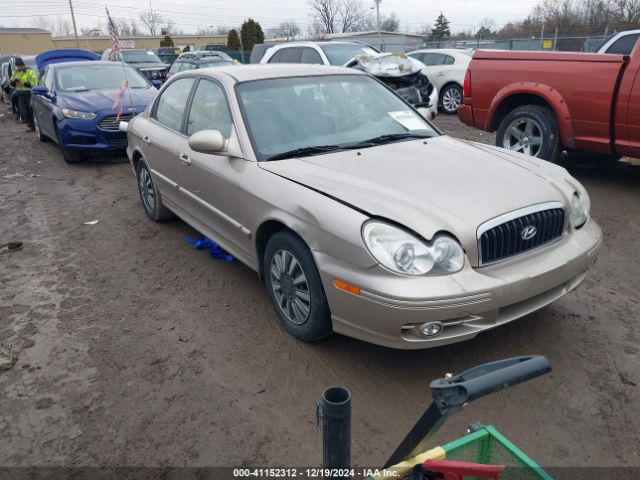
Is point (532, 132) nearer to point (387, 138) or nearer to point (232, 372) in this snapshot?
point (387, 138)

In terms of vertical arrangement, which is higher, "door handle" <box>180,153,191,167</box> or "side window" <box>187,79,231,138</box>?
"side window" <box>187,79,231,138</box>

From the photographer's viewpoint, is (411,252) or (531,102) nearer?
(411,252)

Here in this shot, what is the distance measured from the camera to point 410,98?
9797mm

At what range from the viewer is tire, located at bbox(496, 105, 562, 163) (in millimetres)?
6445

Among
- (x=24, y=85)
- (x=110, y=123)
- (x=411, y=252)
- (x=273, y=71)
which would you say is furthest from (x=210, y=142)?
(x=24, y=85)

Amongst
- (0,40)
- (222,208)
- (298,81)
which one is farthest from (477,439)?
(0,40)

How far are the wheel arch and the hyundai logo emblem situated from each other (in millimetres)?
3899

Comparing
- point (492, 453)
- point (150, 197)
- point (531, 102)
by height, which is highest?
point (531, 102)

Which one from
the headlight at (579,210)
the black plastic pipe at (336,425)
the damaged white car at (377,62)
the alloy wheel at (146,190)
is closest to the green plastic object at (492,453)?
the black plastic pipe at (336,425)

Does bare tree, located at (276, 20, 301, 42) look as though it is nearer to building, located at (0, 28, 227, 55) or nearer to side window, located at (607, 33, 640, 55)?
building, located at (0, 28, 227, 55)

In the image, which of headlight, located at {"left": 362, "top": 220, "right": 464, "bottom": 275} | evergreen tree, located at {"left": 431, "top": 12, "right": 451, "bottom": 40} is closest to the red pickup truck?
headlight, located at {"left": 362, "top": 220, "right": 464, "bottom": 275}

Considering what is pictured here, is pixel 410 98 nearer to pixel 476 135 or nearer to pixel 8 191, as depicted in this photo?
pixel 476 135

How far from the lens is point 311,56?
11.1 meters

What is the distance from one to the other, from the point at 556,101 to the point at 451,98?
23.2 ft
